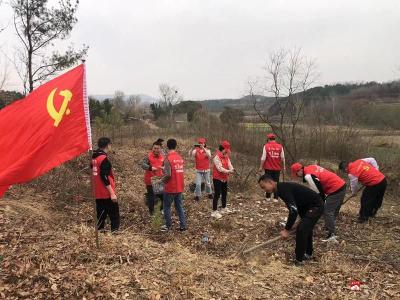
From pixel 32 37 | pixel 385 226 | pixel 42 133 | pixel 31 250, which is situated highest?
pixel 32 37

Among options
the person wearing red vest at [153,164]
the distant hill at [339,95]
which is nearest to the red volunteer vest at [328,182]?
the person wearing red vest at [153,164]

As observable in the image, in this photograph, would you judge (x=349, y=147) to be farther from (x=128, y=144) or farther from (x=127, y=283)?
(x=127, y=283)

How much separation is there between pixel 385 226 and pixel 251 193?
3.67 meters

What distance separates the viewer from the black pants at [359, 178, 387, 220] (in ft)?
27.3

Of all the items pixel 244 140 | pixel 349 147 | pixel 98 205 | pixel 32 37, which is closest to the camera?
pixel 98 205

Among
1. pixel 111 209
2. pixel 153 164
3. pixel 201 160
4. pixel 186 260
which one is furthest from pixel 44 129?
pixel 201 160

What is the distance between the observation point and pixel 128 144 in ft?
67.5

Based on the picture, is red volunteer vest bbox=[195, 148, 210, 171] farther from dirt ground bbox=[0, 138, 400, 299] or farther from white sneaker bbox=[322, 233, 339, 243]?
white sneaker bbox=[322, 233, 339, 243]

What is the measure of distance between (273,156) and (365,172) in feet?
6.84

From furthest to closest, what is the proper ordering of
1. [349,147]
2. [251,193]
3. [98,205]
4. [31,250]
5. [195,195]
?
[349,147], [251,193], [195,195], [98,205], [31,250]

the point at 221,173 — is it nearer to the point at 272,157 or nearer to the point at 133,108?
the point at 272,157

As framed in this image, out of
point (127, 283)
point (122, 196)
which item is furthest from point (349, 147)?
point (127, 283)

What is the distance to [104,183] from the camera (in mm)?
6434

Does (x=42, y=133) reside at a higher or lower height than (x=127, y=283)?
higher
